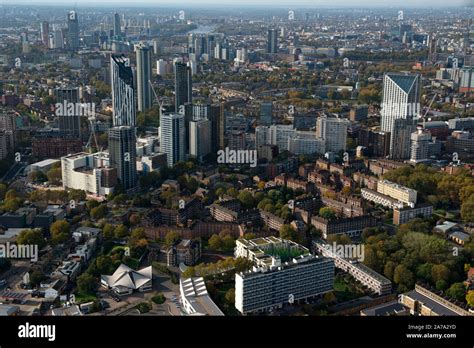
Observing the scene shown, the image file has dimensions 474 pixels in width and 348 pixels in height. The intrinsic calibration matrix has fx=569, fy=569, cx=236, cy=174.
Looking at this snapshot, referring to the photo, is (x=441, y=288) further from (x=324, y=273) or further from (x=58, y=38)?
(x=58, y=38)

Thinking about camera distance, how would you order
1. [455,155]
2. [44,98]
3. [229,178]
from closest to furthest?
1. [229,178]
2. [455,155]
3. [44,98]

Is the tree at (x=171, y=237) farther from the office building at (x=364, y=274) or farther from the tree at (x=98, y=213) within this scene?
the office building at (x=364, y=274)

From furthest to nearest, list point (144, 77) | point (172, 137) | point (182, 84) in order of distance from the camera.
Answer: point (144, 77) → point (182, 84) → point (172, 137)

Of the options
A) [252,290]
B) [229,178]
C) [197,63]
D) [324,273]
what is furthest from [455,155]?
[197,63]

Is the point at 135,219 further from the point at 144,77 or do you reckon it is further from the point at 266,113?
the point at 144,77

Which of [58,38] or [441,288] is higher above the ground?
[58,38]

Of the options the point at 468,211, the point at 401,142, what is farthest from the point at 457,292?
the point at 401,142

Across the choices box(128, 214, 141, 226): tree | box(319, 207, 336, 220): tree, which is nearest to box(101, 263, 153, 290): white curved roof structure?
box(128, 214, 141, 226): tree
